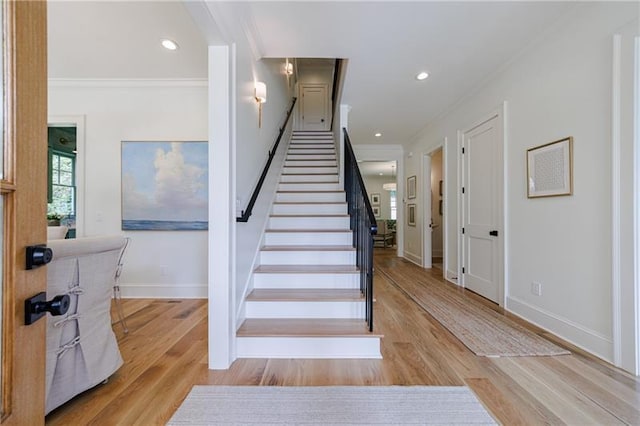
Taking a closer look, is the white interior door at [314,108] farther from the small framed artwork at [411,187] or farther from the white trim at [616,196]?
the white trim at [616,196]

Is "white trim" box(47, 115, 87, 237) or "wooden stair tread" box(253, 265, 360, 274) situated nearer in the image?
"wooden stair tread" box(253, 265, 360, 274)

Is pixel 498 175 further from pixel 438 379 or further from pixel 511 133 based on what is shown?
pixel 438 379

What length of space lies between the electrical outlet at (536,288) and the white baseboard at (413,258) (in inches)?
115

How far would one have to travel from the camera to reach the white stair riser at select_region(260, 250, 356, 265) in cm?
279

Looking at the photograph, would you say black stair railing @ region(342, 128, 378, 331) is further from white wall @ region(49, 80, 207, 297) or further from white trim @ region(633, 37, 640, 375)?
white wall @ region(49, 80, 207, 297)

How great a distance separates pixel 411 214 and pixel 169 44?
523cm

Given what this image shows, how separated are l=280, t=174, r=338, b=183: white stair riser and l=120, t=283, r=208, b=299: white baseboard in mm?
1956

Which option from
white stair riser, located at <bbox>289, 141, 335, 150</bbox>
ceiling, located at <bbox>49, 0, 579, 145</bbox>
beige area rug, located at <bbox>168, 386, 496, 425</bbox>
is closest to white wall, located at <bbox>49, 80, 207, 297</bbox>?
ceiling, located at <bbox>49, 0, 579, 145</bbox>

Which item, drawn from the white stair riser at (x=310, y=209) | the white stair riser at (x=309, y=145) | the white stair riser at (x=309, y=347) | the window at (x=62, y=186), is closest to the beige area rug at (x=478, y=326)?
the white stair riser at (x=309, y=347)

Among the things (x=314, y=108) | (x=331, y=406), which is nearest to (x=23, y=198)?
(x=331, y=406)

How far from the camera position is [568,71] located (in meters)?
2.24

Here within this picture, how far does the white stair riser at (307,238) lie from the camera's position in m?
3.07

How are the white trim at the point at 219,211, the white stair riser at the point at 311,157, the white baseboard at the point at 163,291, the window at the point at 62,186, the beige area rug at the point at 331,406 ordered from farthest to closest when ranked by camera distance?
the window at the point at 62,186, the white stair riser at the point at 311,157, the white baseboard at the point at 163,291, the white trim at the point at 219,211, the beige area rug at the point at 331,406

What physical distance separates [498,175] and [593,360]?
186 centimetres
